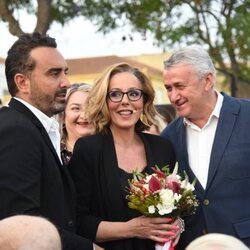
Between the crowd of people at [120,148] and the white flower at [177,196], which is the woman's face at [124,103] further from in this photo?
the white flower at [177,196]

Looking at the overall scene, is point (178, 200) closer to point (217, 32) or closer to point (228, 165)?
point (228, 165)

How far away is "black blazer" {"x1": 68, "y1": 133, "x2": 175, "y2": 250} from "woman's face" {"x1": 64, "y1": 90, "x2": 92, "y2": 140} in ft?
4.64

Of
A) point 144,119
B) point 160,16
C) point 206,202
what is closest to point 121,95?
point 144,119

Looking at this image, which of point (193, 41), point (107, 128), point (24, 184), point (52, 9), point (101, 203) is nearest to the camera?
point (24, 184)

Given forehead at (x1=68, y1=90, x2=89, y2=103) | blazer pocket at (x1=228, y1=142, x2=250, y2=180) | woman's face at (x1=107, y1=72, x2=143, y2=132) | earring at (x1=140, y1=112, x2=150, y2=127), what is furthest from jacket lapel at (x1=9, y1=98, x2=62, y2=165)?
forehead at (x1=68, y1=90, x2=89, y2=103)

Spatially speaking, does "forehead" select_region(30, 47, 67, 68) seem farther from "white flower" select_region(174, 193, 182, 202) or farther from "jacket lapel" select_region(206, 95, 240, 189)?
"jacket lapel" select_region(206, 95, 240, 189)

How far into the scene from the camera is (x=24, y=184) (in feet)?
11.1

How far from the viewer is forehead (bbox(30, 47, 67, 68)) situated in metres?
3.87

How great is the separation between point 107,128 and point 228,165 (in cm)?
94

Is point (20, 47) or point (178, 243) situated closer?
point (20, 47)

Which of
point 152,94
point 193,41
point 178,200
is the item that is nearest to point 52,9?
point 193,41

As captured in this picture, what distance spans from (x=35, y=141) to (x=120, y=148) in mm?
1115

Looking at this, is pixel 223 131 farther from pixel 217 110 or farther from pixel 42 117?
pixel 42 117

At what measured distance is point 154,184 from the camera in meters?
4.06
